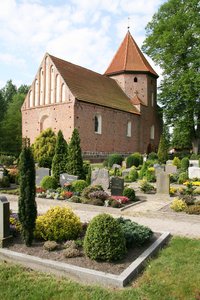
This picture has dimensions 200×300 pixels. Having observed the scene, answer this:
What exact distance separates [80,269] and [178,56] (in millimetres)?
31684

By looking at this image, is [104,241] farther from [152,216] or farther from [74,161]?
[74,161]

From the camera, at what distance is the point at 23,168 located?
5973 mm

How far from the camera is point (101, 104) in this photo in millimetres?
30578

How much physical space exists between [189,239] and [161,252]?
1094mm

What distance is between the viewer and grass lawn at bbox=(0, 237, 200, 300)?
4176mm

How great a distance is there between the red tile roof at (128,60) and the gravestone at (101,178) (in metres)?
25.9

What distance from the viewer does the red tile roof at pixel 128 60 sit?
37.7m

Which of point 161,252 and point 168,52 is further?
point 168,52

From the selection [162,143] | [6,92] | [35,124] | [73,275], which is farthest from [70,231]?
[6,92]

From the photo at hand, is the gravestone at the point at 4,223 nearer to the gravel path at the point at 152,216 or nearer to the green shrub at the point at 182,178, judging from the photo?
the gravel path at the point at 152,216

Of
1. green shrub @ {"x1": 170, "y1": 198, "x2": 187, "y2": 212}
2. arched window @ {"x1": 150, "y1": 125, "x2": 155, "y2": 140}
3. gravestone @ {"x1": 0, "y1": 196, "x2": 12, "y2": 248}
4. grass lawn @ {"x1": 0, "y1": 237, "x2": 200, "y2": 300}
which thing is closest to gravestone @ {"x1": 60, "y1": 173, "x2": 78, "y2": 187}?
green shrub @ {"x1": 170, "y1": 198, "x2": 187, "y2": 212}

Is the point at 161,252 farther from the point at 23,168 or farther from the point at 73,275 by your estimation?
the point at 23,168

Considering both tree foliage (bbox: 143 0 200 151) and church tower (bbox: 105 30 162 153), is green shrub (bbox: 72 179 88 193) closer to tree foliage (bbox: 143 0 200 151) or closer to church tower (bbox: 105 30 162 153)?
tree foliage (bbox: 143 0 200 151)

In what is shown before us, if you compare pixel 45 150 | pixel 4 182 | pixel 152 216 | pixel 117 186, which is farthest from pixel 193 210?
pixel 45 150
